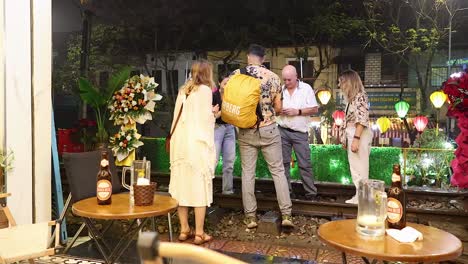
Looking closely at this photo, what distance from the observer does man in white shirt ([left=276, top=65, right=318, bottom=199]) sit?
5.23 metres

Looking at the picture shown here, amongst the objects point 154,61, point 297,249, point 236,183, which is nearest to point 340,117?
point 236,183

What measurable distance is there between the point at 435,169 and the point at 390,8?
5.29 meters

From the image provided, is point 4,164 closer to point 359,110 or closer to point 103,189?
point 103,189

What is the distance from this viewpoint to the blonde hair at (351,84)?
188 inches

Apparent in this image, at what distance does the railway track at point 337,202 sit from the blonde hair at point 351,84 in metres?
1.32

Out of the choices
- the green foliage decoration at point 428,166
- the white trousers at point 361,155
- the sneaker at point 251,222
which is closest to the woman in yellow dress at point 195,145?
the sneaker at point 251,222

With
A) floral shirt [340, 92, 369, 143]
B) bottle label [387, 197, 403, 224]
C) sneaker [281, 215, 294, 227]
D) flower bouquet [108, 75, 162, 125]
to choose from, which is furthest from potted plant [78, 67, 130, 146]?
bottle label [387, 197, 403, 224]

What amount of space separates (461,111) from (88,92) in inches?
177

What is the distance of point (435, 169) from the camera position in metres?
6.85

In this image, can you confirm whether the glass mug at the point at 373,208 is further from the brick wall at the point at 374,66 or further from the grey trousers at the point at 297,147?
the brick wall at the point at 374,66

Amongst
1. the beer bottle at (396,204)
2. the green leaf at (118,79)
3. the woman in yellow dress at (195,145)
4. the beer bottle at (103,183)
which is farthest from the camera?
the green leaf at (118,79)

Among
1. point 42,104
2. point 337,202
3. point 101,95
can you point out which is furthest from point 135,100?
point 337,202

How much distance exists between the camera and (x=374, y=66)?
1149 cm

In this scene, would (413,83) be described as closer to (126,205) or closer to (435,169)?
(435,169)
